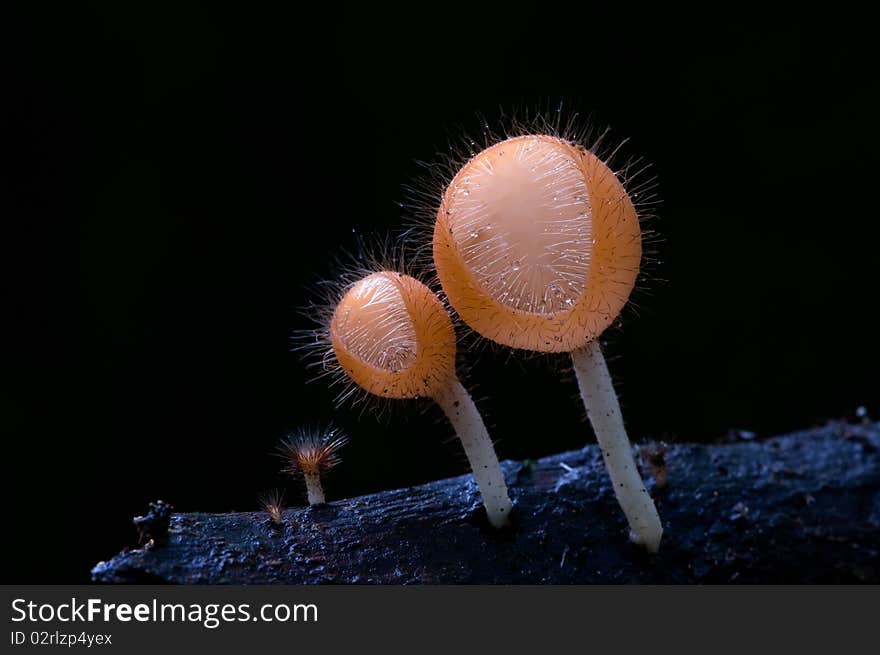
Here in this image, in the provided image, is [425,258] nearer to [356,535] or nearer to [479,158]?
[479,158]

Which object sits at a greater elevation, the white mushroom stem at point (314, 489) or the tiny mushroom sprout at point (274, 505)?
the white mushroom stem at point (314, 489)

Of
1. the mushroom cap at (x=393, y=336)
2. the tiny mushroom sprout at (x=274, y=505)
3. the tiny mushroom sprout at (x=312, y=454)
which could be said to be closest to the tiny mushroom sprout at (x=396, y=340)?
the mushroom cap at (x=393, y=336)

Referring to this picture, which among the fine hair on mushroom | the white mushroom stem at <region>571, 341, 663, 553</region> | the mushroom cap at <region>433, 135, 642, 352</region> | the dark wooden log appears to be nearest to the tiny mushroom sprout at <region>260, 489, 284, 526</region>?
the dark wooden log

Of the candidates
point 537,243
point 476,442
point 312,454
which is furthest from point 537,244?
point 312,454

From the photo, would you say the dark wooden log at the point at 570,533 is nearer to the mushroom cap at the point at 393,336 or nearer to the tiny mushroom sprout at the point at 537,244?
the mushroom cap at the point at 393,336

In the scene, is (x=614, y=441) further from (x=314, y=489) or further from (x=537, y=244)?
(x=314, y=489)

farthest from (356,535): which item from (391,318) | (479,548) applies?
(391,318)

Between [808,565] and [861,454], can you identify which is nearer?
[808,565]
